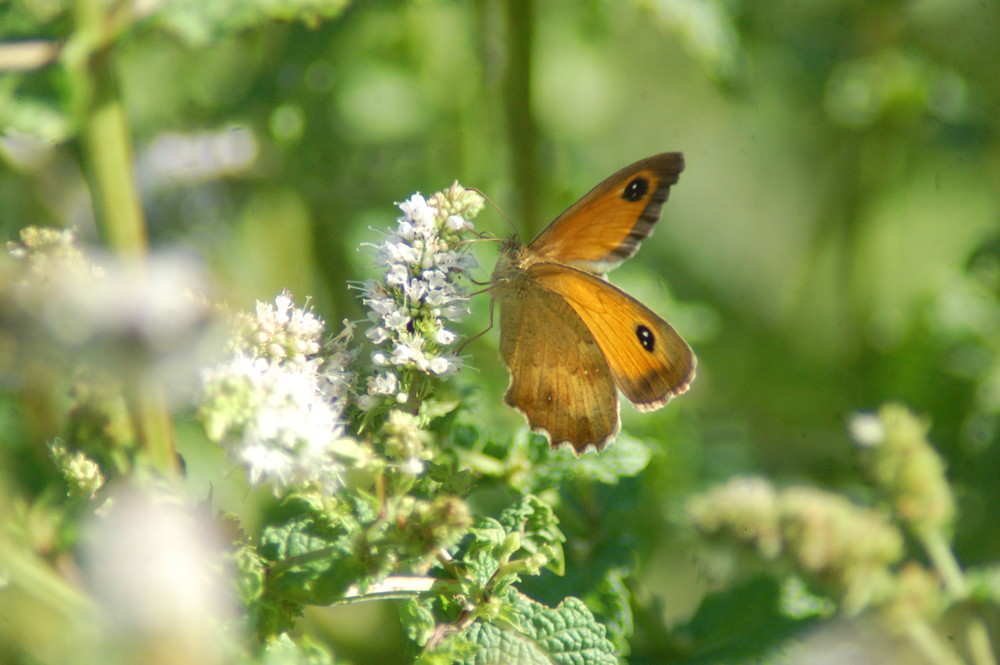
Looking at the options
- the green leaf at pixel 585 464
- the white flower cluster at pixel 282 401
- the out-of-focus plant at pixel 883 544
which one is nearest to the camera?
the white flower cluster at pixel 282 401

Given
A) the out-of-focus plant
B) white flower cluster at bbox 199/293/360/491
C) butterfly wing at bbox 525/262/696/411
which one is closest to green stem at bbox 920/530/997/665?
the out-of-focus plant

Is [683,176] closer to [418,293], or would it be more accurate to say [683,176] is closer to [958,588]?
[958,588]

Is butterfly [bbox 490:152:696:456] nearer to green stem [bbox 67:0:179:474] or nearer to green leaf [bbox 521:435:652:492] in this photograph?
green leaf [bbox 521:435:652:492]

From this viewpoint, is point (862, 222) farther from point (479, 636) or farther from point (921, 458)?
point (479, 636)

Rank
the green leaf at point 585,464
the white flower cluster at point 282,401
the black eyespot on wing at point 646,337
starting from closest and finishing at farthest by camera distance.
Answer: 1. the white flower cluster at point 282,401
2. the green leaf at point 585,464
3. the black eyespot on wing at point 646,337

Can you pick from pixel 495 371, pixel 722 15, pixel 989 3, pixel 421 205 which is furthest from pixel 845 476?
pixel 421 205

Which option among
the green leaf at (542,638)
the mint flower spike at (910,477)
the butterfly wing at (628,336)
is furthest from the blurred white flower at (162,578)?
the mint flower spike at (910,477)

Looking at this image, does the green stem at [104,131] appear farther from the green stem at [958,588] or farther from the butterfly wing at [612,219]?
the green stem at [958,588]
